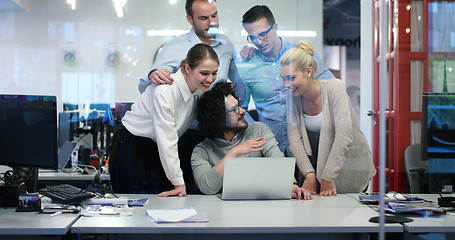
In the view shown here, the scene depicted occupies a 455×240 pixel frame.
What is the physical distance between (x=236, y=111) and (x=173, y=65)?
1.67 ft

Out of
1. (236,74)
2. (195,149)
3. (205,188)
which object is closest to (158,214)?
(205,188)

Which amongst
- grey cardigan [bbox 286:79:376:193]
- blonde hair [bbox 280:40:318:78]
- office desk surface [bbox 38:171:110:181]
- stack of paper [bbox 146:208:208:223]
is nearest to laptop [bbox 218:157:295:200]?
stack of paper [bbox 146:208:208:223]

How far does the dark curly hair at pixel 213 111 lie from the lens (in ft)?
10.7

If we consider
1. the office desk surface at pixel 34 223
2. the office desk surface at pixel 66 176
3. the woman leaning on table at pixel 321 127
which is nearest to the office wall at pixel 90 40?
the woman leaning on table at pixel 321 127

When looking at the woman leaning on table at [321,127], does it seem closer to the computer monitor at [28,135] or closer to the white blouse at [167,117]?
the white blouse at [167,117]

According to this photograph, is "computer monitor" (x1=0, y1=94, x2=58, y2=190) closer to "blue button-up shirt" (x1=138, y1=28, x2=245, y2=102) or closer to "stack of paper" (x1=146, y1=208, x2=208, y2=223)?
"stack of paper" (x1=146, y1=208, x2=208, y2=223)

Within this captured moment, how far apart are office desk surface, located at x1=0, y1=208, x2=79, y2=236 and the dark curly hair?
3.86ft

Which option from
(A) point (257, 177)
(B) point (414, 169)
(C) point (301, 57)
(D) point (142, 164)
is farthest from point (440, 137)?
(D) point (142, 164)

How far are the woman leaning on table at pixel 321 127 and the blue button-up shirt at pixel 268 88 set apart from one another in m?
0.04

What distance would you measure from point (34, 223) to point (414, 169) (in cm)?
243

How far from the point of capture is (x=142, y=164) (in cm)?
342

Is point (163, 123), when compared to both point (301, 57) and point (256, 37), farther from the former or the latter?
point (301, 57)

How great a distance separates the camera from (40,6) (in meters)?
3.53

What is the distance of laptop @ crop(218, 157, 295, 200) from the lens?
8.76 ft
